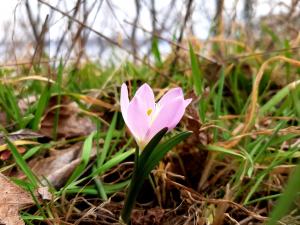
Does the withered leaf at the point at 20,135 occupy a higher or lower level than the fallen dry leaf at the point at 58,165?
higher

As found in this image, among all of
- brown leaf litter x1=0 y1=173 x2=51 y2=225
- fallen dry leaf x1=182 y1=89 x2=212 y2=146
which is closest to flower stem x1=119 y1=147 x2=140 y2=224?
brown leaf litter x1=0 y1=173 x2=51 y2=225

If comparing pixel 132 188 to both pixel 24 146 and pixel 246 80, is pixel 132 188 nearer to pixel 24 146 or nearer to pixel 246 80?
pixel 24 146

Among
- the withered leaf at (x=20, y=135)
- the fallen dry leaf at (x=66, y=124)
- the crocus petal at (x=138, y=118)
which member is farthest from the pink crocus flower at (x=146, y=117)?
the fallen dry leaf at (x=66, y=124)

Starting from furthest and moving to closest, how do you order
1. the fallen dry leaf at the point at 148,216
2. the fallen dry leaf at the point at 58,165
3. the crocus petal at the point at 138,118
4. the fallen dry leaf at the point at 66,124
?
the fallen dry leaf at the point at 66,124 → the fallen dry leaf at the point at 58,165 → the fallen dry leaf at the point at 148,216 → the crocus petal at the point at 138,118

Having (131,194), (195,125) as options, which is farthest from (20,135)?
(195,125)

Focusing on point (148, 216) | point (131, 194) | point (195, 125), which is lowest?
point (148, 216)

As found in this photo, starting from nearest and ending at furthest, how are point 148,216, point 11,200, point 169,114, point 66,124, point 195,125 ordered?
point 169,114, point 11,200, point 148,216, point 195,125, point 66,124

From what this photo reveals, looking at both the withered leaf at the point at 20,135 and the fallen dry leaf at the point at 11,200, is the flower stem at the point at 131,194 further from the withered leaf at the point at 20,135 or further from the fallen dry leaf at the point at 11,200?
the withered leaf at the point at 20,135

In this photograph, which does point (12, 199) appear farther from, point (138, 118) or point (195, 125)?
point (195, 125)
